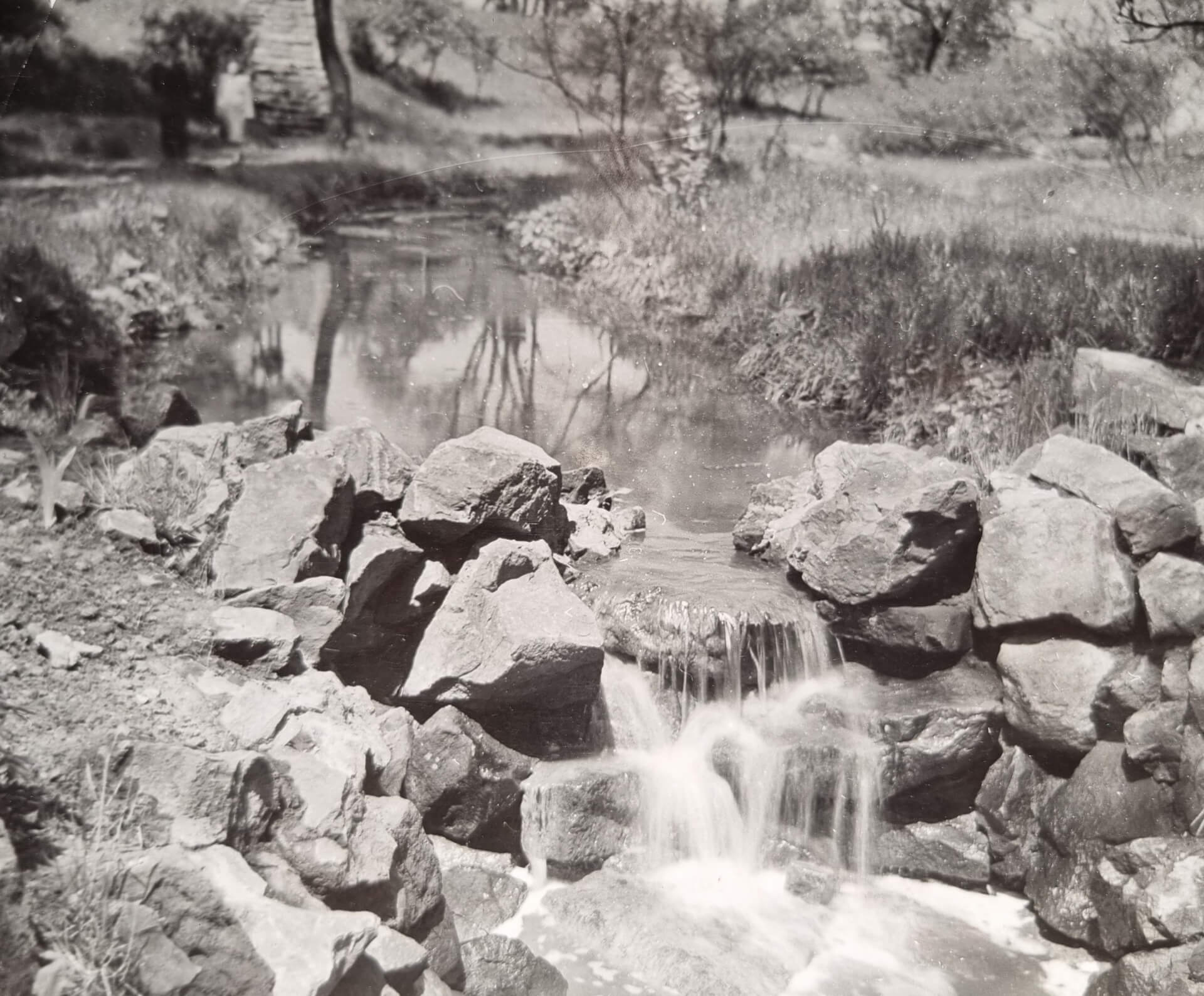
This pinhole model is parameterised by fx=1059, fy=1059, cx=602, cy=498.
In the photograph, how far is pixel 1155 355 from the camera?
4.70m

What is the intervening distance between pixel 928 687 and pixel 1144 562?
92cm

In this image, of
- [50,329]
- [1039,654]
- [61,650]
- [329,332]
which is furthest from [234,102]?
[1039,654]

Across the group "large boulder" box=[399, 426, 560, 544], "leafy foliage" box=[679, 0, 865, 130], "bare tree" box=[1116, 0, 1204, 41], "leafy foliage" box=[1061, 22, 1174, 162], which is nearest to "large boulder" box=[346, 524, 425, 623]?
"large boulder" box=[399, 426, 560, 544]

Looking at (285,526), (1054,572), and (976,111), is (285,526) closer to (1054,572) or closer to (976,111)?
(1054,572)

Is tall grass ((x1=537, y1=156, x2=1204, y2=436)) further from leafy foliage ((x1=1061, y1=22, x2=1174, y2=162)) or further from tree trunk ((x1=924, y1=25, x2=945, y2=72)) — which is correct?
tree trunk ((x1=924, y1=25, x2=945, y2=72))

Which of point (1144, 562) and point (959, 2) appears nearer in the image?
point (1144, 562)

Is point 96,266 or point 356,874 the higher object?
point 96,266

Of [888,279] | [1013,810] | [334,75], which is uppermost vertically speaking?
Result: [334,75]

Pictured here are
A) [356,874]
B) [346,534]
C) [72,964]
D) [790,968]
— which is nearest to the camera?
[72,964]

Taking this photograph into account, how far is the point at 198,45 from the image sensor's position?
132 inches

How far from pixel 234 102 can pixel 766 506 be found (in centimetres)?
268

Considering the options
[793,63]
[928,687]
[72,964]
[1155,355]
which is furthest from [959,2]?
[72,964]

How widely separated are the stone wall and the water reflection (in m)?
0.46

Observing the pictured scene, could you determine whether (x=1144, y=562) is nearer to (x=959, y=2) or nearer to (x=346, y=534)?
(x=959, y=2)
